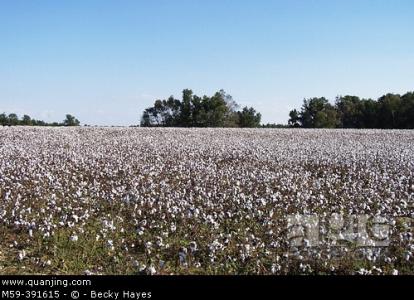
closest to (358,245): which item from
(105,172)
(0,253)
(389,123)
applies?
(0,253)

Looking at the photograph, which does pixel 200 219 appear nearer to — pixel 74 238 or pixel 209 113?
pixel 74 238

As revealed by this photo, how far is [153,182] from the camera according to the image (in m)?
14.9

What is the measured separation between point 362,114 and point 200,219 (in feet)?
304

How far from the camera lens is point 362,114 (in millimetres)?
97312

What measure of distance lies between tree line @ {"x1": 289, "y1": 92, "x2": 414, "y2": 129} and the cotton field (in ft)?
246

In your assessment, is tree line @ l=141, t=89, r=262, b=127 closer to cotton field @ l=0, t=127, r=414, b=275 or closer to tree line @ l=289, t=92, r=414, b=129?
tree line @ l=289, t=92, r=414, b=129

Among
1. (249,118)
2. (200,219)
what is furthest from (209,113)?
(200,219)

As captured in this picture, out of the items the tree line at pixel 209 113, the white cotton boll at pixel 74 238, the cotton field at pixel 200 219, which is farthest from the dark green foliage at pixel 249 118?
the white cotton boll at pixel 74 238

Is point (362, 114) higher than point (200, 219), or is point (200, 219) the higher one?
point (362, 114)

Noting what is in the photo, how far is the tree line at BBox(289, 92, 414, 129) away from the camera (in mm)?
88188

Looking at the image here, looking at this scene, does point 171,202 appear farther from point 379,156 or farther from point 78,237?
point 379,156

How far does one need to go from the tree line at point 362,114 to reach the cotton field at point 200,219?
74852mm
